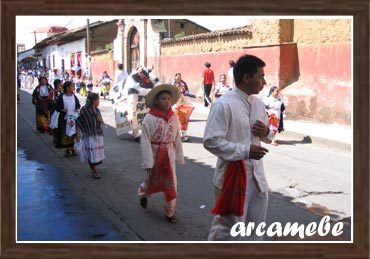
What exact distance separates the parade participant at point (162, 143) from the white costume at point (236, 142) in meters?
1.38

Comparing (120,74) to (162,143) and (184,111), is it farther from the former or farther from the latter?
(162,143)

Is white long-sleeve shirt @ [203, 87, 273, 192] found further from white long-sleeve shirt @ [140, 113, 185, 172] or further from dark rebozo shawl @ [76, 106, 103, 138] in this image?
dark rebozo shawl @ [76, 106, 103, 138]

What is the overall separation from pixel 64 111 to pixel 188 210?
137 inches

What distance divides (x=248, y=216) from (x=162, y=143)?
1565mm

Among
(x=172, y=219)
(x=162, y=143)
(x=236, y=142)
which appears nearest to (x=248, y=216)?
(x=236, y=142)

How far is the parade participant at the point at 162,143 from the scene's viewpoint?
5035 mm

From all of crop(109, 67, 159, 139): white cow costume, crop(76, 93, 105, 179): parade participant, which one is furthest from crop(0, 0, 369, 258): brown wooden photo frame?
crop(76, 93, 105, 179): parade participant

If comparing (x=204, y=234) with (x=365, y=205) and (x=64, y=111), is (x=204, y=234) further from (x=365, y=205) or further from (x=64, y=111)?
(x=64, y=111)

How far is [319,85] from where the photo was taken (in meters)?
7.16

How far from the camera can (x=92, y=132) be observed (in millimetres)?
6957

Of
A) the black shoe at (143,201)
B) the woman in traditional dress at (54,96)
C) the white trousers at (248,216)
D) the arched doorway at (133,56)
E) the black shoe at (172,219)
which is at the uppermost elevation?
the arched doorway at (133,56)

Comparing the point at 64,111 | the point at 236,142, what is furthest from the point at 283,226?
the point at 64,111

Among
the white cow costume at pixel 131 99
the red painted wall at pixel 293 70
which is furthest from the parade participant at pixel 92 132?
the red painted wall at pixel 293 70

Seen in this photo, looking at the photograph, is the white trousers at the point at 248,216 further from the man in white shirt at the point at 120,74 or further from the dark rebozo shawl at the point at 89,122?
the man in white shirt at the point at 120,74
